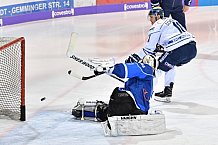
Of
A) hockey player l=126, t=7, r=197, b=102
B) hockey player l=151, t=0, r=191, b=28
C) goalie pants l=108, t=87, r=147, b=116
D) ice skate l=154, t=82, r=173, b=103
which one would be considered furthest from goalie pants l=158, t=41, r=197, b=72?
hockey player l=151, t=0, r=191, b=28

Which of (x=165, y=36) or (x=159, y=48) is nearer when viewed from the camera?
(x=165, y=36)

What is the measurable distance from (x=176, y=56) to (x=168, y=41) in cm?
16

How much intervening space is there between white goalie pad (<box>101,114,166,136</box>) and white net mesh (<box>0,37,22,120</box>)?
0.94 metres

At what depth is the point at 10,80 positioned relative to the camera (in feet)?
17.3

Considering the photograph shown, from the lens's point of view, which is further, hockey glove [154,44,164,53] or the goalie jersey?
Result: hockey glove [154,44,164,53]

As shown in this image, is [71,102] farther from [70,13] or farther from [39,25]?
[70,13]

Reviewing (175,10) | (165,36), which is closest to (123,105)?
(165,36)

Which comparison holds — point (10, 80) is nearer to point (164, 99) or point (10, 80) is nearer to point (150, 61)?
point (150, 61)

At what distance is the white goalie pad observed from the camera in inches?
178

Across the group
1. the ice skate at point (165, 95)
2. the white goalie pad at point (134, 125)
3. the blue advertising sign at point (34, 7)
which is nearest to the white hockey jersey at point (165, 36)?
the ice skate at point (165, 95)

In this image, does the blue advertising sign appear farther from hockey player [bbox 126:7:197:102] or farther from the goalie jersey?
the goalie jersey

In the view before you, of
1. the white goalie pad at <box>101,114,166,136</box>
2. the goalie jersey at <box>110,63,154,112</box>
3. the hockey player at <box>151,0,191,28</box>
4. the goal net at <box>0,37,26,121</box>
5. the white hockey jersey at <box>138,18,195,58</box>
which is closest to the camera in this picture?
the white goalie pad at <box>101,114,166,136</box>

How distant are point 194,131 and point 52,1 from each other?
26.8 ft

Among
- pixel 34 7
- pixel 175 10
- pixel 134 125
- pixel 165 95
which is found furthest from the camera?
pixel 34 7
